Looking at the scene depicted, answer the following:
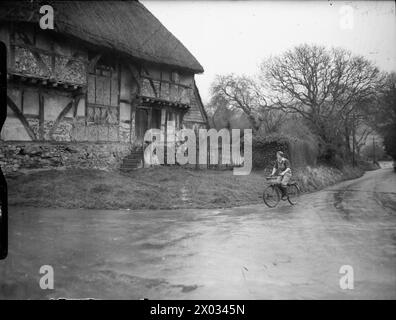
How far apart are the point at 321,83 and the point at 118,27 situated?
19364 mm

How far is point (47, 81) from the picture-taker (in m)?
15.5

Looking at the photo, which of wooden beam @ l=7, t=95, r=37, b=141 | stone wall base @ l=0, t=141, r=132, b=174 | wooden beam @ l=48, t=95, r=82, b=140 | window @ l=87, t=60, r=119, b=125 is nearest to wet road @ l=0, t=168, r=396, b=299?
stone wall base @ l=0, t=141, r=132, b=174

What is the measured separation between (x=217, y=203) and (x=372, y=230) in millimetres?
6011

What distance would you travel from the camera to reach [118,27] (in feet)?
64.3

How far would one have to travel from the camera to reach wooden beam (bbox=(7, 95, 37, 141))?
591 inches

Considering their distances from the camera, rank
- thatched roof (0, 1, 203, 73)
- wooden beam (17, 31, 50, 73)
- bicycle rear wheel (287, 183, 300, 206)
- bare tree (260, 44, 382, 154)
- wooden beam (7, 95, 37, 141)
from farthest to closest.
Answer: bare tree (260, 44, 382, 154), wooden beam (7, 95, 37, 141), wooden beam (17, 31, 50, 73), thatched roof (0, 1, 203, 73), bicycle rear wheel (287, 183, 300, 206)

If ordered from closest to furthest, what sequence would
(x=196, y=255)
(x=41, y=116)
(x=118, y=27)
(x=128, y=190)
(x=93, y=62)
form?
(x=196, y=255), (x=128, y=190), (x=41, y=116), (x=93, y=62), (x=118, y=27)

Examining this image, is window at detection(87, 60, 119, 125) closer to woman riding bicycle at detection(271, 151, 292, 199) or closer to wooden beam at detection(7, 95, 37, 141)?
wooden beam at detection(7, 95, 37, 141)

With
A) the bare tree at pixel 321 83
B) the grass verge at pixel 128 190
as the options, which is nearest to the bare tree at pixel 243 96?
the bare tree at pixel 321 83

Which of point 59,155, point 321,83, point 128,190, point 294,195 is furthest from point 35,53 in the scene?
point 321,83

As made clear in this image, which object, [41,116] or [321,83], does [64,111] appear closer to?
[41,116]

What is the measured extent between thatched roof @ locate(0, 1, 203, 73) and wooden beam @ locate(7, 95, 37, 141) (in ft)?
11.1
